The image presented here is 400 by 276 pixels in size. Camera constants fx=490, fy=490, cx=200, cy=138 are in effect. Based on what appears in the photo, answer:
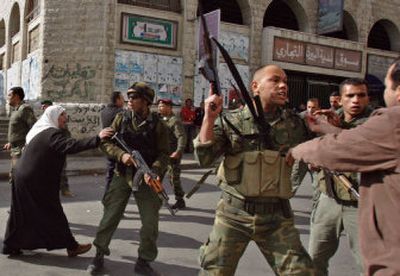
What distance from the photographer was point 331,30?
59.3 feet

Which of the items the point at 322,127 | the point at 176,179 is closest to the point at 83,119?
the point at 176,179

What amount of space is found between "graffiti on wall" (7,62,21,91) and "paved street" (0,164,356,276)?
10795 millimetres

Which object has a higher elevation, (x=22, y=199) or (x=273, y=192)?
(x=273, y=192)

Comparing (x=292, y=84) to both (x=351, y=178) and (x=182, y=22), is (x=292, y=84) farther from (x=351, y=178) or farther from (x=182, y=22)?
(x=351, y=178)

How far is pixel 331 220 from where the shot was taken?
3398 millimetres

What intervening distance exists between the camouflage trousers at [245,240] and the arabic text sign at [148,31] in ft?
41.7

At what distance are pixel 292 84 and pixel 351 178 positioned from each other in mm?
15673

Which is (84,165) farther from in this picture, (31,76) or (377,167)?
(377,167)

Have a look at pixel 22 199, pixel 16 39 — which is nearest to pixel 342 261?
pixel 22 199

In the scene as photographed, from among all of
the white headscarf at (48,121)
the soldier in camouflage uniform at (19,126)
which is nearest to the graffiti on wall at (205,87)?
the soldier in camouflage uniform at (19,126)

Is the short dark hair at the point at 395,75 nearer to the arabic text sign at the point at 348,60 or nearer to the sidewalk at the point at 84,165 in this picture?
the sidewalk at the point at 84,165

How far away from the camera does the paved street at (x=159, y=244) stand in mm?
4395

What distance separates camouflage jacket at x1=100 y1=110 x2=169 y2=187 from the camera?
428 centimetres

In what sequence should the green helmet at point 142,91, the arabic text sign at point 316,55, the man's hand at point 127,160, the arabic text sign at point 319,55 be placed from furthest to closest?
1. the arabic text sign at point 319,55
2. the arabic text sign at point 316,55
3. the green helmet at point 142,91
4. the man's hand at point 127,160
